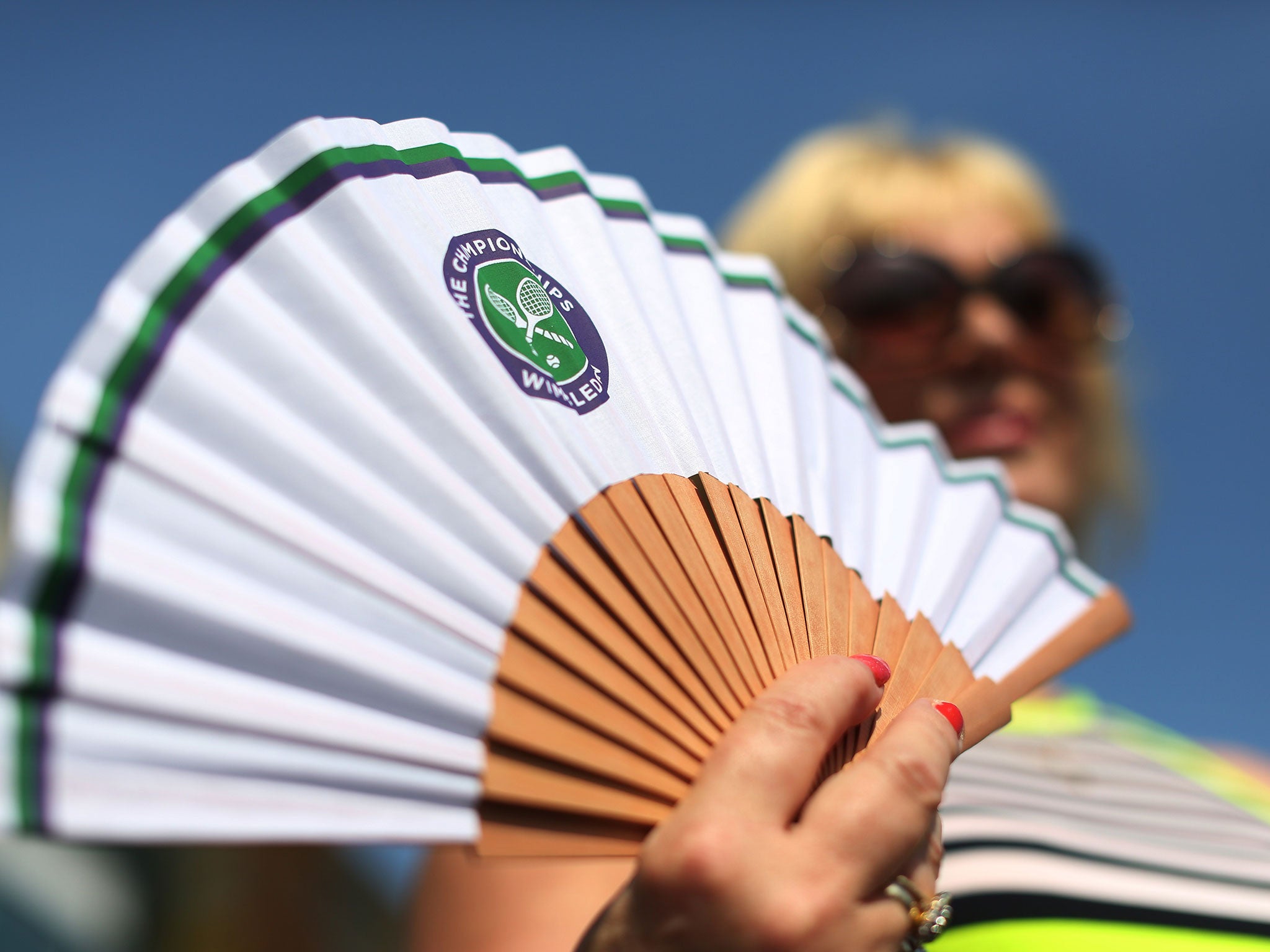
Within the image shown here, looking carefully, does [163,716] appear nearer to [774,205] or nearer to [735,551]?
[735,551]

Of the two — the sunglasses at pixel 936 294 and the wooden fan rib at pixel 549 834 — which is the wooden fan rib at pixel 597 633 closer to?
the wooden fan rib at pixel 549 834

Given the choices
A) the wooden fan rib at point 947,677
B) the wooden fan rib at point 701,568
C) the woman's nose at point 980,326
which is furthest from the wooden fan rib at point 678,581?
the woman's nose at point 980,326

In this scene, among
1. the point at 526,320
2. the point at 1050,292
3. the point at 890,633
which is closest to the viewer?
the point at 526,320

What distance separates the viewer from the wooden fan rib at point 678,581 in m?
0.81

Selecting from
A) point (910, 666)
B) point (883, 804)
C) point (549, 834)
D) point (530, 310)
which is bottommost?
point (549, 834)

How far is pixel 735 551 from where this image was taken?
89cm

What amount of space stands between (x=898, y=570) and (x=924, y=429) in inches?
14.7

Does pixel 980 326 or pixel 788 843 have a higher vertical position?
pixel 980 326

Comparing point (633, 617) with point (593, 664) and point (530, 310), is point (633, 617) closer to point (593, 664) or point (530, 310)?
point (593, 664)

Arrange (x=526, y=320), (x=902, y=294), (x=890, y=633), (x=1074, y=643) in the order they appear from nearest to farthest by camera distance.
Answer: (x=526, y=320) < (x=890, y=633) < (x=1074, y=643) < (x=902, y=294)

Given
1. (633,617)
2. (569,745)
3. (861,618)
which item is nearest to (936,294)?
(861,618)

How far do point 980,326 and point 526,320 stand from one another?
65.1 inches

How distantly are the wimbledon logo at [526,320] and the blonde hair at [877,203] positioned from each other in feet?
4.88

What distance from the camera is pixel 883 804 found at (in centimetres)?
69
